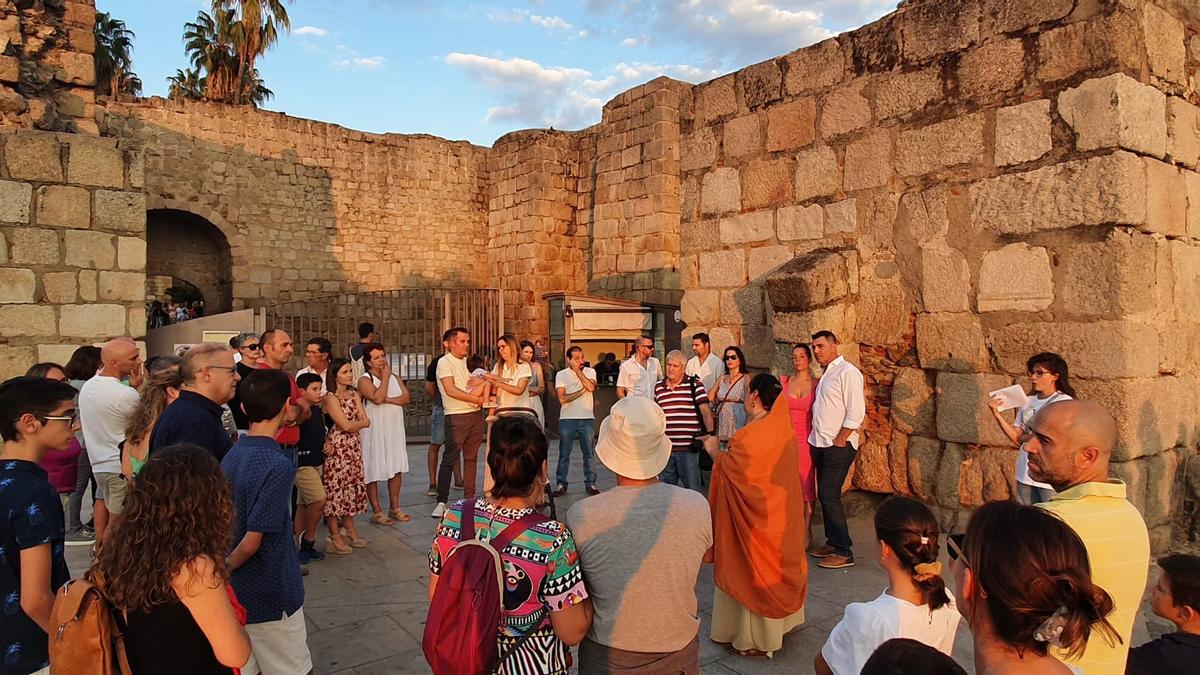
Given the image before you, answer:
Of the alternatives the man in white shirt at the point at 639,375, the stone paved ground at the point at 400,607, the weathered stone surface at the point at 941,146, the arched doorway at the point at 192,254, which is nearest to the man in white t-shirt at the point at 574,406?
the man in white shirt at the point at 639,375

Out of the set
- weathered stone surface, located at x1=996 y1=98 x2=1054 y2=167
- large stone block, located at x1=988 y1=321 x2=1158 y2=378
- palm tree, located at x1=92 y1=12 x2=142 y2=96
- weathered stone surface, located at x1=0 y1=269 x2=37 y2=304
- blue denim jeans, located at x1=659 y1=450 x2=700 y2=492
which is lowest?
blue denim jeans, located at x1=659 y1=450 x2=700 y2=492

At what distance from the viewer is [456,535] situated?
6.92 ft

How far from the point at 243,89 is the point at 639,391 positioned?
2339 cm

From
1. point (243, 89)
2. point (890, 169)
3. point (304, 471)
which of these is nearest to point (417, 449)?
point (304, 471)

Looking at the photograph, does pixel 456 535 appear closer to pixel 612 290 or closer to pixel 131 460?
pixel 131 460

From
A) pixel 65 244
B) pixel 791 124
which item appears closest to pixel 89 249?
pixel 65 244

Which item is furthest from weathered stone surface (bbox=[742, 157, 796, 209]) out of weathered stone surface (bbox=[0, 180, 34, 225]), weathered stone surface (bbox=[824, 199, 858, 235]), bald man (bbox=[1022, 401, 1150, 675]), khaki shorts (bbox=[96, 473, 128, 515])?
weathered stone surface (bbox=[0, 180, 34, 225])

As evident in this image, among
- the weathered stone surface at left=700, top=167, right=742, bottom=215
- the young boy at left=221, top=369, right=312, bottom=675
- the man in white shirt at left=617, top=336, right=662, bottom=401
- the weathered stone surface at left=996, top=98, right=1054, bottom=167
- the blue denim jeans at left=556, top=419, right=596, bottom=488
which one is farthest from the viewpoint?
the blue denim jeans at left=556, top=419, right=596, bottom=488

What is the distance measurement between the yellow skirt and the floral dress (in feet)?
9.97

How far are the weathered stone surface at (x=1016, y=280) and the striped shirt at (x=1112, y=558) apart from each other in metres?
2.95

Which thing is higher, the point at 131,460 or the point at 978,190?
the point at 978,190

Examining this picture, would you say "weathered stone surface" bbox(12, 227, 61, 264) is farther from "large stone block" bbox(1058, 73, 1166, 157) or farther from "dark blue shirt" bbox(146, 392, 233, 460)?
"large stone block" bbox(1058, 73, 1166, 157)

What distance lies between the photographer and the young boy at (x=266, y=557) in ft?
8.95

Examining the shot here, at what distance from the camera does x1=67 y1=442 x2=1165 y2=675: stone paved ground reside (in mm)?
3609
